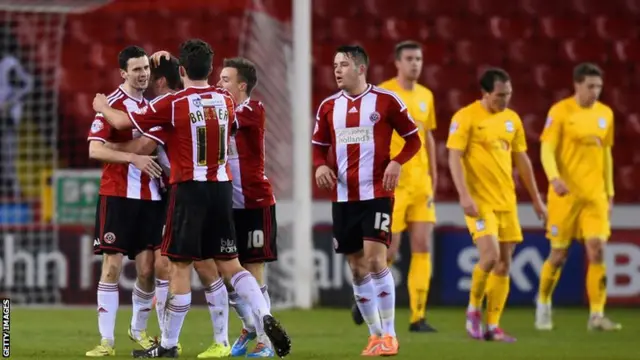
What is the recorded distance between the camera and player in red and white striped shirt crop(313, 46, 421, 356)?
292 inches

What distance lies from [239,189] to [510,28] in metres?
6.69

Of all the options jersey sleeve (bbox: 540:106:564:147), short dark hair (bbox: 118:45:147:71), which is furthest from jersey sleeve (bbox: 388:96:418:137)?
jersey sleeve (bbox: 540:106:564:147)

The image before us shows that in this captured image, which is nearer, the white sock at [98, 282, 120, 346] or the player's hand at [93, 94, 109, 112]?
the player's hand at [93, 94, 109, 112]

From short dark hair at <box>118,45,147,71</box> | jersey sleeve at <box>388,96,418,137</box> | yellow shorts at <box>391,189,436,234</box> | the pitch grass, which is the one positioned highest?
short dark hair at <box>118,45,147,71</box>

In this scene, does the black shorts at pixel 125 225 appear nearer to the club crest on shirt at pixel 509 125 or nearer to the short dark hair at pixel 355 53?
the short dark hair at pixel 355 53

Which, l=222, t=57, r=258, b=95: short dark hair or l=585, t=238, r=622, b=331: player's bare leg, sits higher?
l=222, t=57, r=258, b=95: short dark hair

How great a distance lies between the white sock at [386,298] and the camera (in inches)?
292

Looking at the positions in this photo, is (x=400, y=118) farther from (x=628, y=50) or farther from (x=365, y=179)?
(x=628, y=50)

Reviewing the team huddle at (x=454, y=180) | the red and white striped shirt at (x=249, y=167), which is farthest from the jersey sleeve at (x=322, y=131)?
the red and white striped shirt at (x=249, y=167)

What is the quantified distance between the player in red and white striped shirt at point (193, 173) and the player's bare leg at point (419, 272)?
2765 mm

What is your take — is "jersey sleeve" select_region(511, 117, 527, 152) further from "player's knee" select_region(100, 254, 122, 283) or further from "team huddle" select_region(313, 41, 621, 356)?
"player's knee" select_region(100, 254, 122, 283)

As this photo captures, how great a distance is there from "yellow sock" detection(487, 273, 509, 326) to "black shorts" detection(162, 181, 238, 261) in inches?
94.9

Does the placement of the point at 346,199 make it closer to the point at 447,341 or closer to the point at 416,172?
the point at 447,341

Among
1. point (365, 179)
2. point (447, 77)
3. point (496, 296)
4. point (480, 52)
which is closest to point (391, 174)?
point (365, 179)
